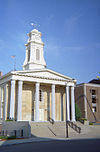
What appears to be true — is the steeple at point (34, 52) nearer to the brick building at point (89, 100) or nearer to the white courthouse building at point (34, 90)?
the white courthouse building at point (34, 90)

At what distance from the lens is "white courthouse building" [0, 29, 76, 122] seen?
124 feet

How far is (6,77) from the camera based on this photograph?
1571 inches

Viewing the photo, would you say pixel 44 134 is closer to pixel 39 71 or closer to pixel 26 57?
pixel 39 71

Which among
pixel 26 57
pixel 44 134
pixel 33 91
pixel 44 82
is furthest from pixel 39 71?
pixel 44 134

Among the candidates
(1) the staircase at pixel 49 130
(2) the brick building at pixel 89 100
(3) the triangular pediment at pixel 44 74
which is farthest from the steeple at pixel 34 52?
(1) the staircase at pixel 49 130

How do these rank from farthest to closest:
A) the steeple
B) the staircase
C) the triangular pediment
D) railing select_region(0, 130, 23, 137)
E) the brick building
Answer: the brick building, the steeple, the triangular pediment, railing select_region(0, 130, 23, 137), the staircase

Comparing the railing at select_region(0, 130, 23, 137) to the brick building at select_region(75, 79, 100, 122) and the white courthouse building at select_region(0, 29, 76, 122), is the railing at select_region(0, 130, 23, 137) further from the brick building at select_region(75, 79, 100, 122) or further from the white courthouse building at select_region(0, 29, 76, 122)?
the brick building at select_region(75, 79, 100, 122)

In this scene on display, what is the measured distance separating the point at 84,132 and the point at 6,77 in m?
18.0

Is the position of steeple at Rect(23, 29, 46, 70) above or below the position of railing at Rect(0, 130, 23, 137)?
above

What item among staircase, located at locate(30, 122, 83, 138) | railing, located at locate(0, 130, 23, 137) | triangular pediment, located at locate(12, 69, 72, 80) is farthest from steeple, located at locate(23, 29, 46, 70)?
railing, located at locate(0, 130, 23, 137)

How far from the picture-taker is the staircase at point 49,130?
31430 mm

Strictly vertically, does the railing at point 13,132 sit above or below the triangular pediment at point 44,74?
below

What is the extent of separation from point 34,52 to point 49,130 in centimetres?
1957

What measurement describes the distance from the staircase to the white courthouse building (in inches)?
109
